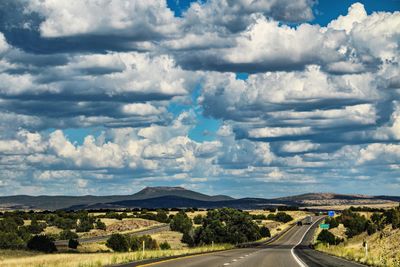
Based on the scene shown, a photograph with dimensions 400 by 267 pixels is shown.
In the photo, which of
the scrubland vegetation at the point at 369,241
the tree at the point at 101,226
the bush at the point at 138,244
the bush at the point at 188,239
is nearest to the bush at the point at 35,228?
the tree at the point at 101,226

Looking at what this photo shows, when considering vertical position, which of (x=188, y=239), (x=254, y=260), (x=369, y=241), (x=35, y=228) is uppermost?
(x=35, y=228)

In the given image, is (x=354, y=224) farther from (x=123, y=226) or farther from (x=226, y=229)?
(x=226, y=229)

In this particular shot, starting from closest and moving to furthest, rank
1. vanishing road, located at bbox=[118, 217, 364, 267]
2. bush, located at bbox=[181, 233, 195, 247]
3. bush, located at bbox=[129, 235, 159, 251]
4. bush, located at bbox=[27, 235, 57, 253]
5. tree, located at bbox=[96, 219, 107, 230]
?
vanishing road, located at bbox=[118, 217, 364, 267] → bush, located at bbox=[27, 235, 57, 253] → bush, located at bbox=[129, 235, 159, 251] → bush, located at bbox=[181, 233, 195, 247] → tree, located at bbox=[96, 219, 107, 230]

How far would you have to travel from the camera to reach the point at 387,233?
81188mm

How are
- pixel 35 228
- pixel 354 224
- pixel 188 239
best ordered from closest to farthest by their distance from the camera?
pixel 188 239 < pixel 35 228 < pixel 354 224

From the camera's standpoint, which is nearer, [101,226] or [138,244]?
[138,244]

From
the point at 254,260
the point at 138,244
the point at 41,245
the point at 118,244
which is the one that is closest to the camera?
the point at 254,260

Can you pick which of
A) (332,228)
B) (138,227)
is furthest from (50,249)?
(332,228)

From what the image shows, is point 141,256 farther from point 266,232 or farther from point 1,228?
point 266,232

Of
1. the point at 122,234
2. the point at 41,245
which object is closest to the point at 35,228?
the point at 122,234

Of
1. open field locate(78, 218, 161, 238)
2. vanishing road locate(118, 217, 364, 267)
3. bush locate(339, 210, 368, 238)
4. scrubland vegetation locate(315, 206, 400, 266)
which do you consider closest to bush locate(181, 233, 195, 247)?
open field locate(78, 218, 161, 238)

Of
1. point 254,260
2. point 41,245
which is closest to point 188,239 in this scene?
point 41,245

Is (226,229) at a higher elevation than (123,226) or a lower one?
lower

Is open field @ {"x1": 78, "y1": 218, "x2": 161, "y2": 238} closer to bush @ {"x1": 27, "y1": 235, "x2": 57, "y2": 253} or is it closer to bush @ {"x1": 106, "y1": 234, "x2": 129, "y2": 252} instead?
bush @ {"x1": 106, "y1": 234, "x2": 129, "y2": 252}
